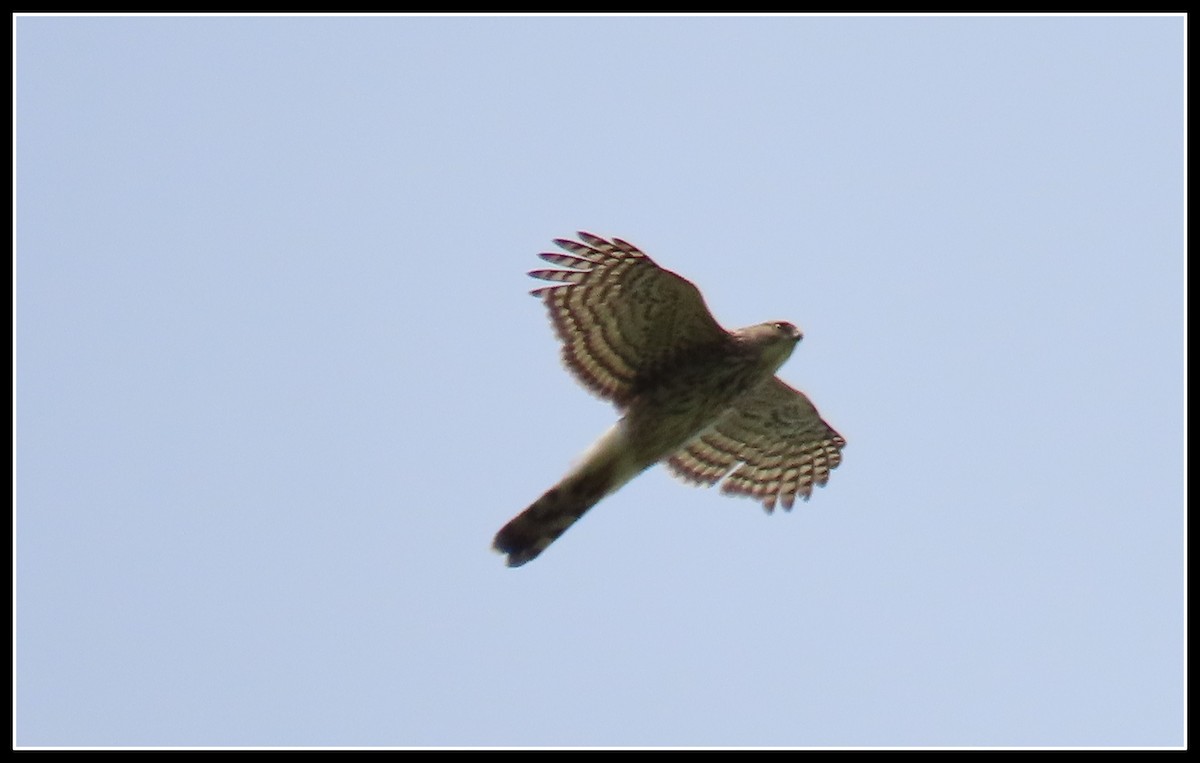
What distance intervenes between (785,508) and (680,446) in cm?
168

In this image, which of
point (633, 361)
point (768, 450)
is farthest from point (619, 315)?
point (768, 450)

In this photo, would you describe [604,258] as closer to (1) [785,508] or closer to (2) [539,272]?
(2) [539,272]

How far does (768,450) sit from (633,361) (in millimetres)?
1854

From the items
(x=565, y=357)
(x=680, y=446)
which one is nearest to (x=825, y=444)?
(x=680, y=446)

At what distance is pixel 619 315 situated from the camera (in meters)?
11.2

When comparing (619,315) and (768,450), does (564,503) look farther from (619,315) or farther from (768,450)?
(768,450)

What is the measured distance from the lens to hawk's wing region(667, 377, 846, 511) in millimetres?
12312

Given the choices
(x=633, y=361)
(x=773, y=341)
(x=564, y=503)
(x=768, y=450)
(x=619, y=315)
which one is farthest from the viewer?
(x=768, y=450)

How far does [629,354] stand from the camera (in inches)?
447

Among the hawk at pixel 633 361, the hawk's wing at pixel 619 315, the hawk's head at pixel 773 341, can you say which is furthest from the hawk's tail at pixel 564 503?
the hawk's head at pixel 773 341

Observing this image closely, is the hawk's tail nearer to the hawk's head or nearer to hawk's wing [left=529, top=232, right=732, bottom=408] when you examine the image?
hawk's wing [left=529, top=232, right=732, bottom=408]

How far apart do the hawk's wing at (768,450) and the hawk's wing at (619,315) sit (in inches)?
40.4

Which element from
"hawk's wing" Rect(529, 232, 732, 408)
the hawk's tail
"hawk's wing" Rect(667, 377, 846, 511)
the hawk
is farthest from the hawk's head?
the hawk's tail

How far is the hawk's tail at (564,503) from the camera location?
1065 cm
